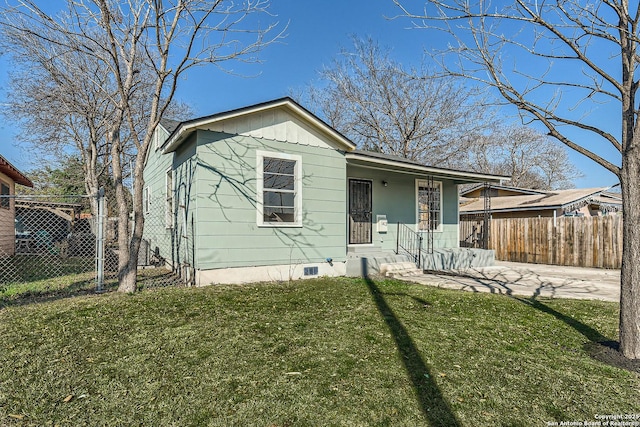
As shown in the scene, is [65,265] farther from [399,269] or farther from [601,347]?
[601,347]

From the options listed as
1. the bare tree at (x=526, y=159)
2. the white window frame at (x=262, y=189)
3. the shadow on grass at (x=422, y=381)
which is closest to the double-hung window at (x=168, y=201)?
the white window frame at (x=262, y=189)

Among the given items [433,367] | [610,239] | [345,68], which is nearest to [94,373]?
[433,367]

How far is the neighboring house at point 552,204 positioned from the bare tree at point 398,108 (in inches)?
161

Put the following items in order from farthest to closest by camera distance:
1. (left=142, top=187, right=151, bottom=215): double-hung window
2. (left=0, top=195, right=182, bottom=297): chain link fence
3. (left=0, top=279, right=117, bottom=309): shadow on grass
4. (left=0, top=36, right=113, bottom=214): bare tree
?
(left=0, top=36, right=113, bottom=214): bare tree < (left=142, top=187, right=151, bottom=215): double-hung window < (left=0, top=195, right=182, bottom=297): chain link fence < (left=0, top=279, right=117, bottom=309): shadow on grass

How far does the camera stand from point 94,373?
8.84ft

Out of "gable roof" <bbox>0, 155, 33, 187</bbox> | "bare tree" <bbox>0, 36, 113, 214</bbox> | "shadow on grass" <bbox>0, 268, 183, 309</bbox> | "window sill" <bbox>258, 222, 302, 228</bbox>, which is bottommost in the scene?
"shadow on grass" <bbox>0, 268, 183, 309</bbox>

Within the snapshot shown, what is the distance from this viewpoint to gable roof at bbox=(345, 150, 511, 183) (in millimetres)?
8164

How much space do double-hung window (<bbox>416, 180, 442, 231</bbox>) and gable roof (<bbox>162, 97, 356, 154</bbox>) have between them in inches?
153

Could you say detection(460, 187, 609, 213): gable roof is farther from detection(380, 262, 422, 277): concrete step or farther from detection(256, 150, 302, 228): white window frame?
detection(256, 150, 302, 228): white window frame

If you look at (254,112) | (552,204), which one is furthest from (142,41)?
(552,204)

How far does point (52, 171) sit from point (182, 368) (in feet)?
82.5

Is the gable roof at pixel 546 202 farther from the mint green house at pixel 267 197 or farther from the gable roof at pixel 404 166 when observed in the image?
the mint green house at pixel 267 197

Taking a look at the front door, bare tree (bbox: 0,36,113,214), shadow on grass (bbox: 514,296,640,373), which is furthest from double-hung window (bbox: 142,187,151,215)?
shadow on grass (bbox: 514,296,640,373)

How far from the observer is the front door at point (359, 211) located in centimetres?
930
